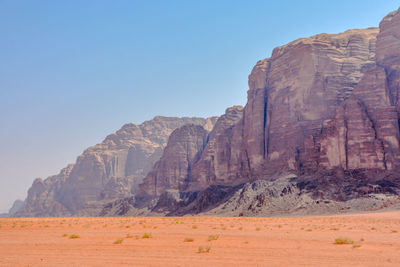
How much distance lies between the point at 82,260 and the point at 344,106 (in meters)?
93.8

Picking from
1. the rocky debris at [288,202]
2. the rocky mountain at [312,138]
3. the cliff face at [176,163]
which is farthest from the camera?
the cliff face at [176,163]

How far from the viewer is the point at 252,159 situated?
418 ft

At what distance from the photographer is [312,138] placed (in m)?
109

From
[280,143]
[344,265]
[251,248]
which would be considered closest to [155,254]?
[251,248]

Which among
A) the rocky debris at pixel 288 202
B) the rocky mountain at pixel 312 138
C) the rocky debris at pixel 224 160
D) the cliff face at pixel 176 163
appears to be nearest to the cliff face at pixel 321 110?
the rocky mountain at pixel 312 138

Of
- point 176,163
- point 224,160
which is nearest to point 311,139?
point 224,160

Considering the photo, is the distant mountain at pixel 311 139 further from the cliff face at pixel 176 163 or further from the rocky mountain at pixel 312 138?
the cliff face at pixel 176 163

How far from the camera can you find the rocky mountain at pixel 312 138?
91.9m

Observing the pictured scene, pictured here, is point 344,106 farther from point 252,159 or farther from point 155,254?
point 155,254

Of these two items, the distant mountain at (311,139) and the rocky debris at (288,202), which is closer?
the rocky debris at (288,202)

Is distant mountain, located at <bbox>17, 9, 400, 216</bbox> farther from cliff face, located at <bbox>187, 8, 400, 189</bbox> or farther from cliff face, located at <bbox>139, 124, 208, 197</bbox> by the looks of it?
cliff face, located at <bbox>139, 124, 208, 197</bbox>

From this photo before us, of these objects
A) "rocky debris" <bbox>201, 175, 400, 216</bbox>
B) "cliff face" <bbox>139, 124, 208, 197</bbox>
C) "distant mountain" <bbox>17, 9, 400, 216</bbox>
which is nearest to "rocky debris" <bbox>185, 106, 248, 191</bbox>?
"distant mountain" <bbox>17, 9, 400, 216</bbox>

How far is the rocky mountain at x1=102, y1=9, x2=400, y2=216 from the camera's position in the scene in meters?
91.9

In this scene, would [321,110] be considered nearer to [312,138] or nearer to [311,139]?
[312,138]
